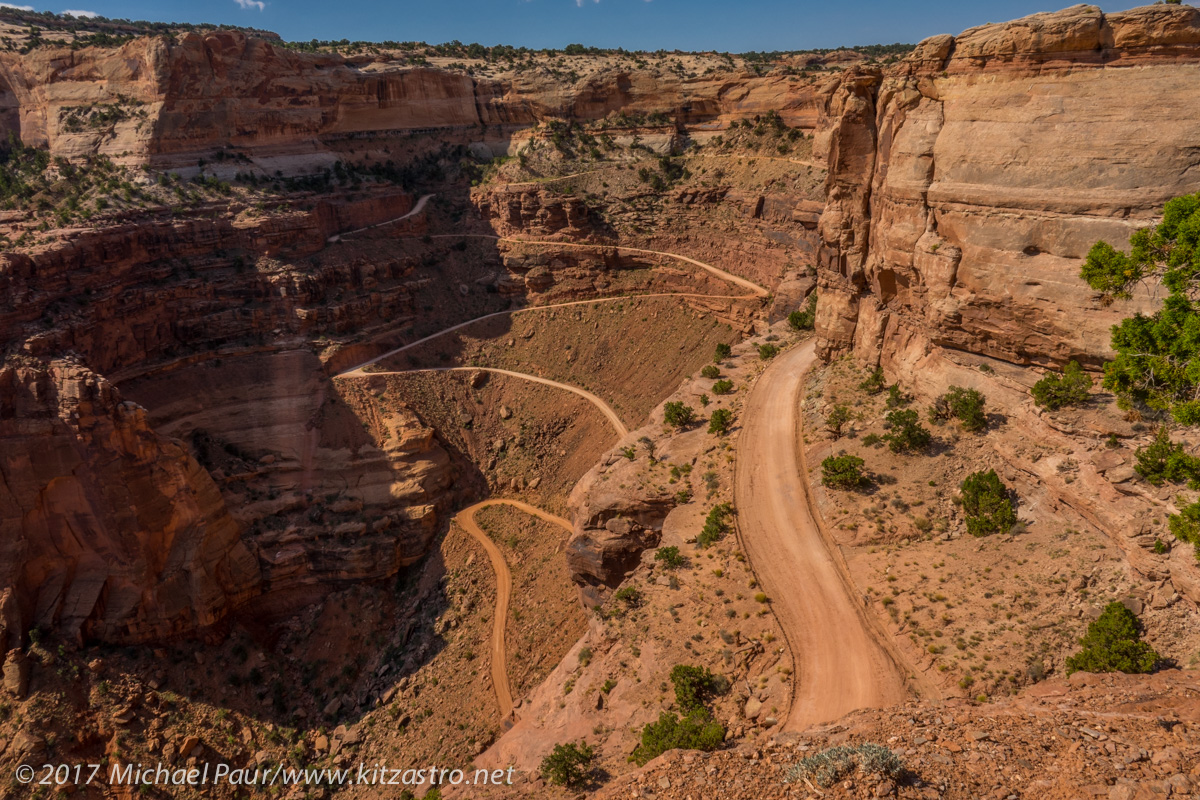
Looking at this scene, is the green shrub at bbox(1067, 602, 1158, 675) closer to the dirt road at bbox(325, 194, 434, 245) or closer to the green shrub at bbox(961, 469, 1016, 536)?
the green shrub at bbox(961, 469, 1016, 536)

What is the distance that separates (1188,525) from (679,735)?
14.1 meters

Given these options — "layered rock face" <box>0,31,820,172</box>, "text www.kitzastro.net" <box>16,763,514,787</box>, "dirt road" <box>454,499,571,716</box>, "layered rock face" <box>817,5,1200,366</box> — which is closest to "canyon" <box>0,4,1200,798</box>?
"layered rock face" <box>817,5,1200,366</box>

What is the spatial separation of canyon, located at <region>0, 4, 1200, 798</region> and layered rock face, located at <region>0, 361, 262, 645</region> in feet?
0.56

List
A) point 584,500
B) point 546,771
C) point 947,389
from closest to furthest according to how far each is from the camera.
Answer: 1. point 546,771
2. point 947,389
3. point 584,500

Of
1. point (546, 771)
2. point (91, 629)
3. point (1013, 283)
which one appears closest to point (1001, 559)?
point (1013, 283)

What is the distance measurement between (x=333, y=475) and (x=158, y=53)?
41852 millimetres

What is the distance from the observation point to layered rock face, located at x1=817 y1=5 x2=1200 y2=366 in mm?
19047

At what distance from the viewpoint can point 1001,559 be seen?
67.9ft

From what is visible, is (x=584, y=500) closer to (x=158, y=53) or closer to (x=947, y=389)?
(x=947, y=389)

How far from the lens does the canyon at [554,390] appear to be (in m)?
19.6

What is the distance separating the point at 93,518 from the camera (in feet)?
112

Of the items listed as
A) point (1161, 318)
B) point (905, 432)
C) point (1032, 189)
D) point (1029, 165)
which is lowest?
point (905, 432)

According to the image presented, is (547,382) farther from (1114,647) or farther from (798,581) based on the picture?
(1114,647)

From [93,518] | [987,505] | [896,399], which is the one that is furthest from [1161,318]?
[93,518]
